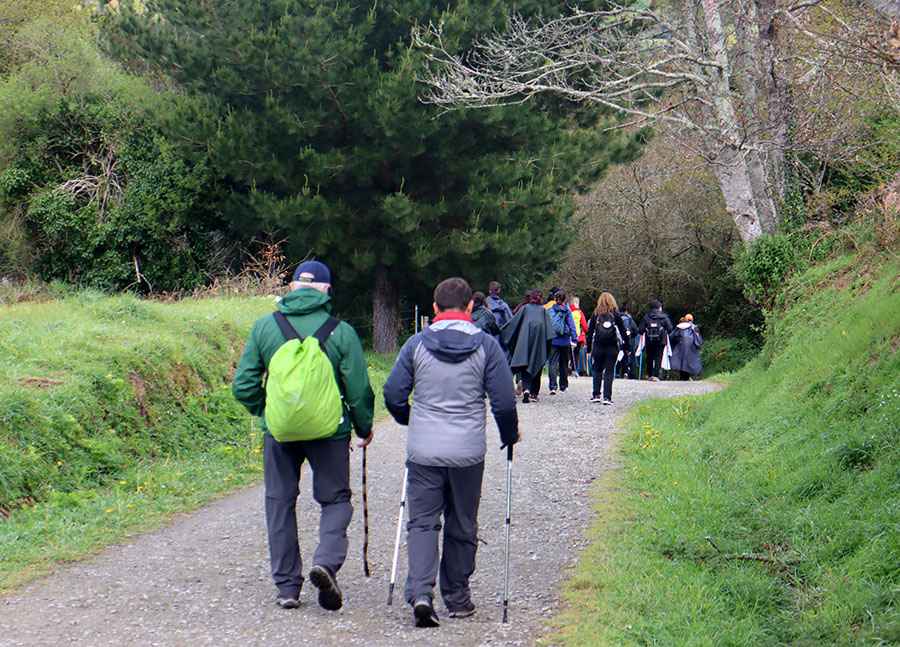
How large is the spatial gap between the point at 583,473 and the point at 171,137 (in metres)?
16.2

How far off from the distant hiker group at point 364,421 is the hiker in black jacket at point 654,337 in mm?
17417

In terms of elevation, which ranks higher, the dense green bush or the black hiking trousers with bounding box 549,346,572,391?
the dense green bush

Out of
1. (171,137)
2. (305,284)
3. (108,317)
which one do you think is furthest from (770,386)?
(171,137)

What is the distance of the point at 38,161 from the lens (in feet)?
75.2

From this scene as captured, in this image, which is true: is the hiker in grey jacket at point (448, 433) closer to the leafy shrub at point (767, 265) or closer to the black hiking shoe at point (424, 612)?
the black hiking shoe at point (424, 612)

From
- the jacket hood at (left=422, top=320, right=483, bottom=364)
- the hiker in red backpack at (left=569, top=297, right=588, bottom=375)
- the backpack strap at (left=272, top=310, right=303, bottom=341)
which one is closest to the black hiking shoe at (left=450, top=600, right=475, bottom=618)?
the jacket hood at (left=422, top=320, right=483, bottom=364)

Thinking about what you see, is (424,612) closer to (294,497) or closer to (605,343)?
(294,497)

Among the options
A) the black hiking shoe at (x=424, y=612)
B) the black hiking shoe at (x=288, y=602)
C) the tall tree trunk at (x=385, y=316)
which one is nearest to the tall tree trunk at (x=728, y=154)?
the tall tree trunk at (x=385, y=316)

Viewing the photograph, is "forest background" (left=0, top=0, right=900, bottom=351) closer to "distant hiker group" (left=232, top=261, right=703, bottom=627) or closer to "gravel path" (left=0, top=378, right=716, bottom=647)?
"gravel path" (left=0, top=378, right=716, bottom=647)

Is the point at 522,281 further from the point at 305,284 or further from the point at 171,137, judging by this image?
the point at 305,284

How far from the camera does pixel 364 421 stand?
5.16 metres

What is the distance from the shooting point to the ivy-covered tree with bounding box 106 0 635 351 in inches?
767

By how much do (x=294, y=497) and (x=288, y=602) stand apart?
594mm

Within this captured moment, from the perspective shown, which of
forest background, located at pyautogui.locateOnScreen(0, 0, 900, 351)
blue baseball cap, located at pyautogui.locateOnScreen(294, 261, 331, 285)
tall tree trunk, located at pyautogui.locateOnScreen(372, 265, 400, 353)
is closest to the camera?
blue baseball cap, located at pyautogui.locateOnScreen(294, 261, 331, 285)
